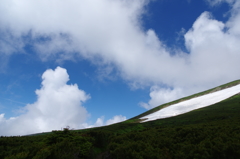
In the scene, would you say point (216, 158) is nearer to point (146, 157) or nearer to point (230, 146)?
point (230, 146)

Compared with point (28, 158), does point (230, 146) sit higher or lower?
lower

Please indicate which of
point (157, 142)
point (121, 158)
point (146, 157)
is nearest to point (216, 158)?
point (146, 157)

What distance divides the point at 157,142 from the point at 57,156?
7.91m

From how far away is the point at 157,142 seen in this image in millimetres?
12398

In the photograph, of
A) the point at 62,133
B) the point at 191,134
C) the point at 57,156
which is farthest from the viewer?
the point at 62,133

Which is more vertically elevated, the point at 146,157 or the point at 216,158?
the point at 146,157

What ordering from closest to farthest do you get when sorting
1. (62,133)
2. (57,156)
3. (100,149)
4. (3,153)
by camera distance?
(57,156) < (3,153) < (62,133) < (100,149)

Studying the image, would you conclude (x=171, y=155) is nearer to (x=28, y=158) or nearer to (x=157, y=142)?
(x=157, y=142)

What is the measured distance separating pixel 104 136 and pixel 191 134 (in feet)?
44.9

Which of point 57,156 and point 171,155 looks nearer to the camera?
point 171,155

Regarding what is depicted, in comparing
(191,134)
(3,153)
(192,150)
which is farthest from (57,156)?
(191,134)

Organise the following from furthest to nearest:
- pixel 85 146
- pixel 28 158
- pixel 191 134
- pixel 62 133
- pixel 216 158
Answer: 1. pixel 62 133
2. pixel 85 146
3. pixel 191 134
4. pixel 28 158
5. pixel 216 158

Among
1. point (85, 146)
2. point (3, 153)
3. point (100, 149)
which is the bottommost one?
point (100, 149)

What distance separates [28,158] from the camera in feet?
32.9
